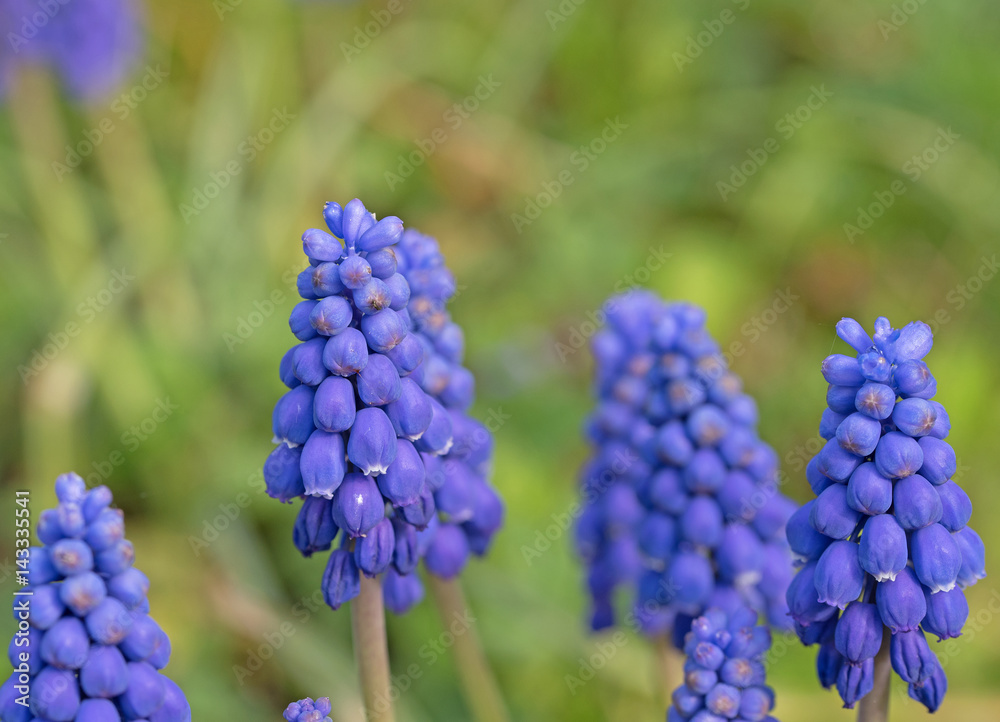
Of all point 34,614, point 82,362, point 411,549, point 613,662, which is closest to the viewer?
point 34,614

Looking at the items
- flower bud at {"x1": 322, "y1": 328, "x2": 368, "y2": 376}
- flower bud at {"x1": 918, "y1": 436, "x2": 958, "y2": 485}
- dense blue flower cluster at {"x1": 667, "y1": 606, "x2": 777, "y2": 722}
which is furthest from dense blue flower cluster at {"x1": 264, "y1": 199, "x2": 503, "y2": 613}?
flower bud at {"x1": 918, "y1": 436, "x2": 958, "y2": 485}

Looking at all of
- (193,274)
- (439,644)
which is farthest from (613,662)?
(193,274)

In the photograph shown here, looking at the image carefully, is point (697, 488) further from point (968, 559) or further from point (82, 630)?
point (82, 630)

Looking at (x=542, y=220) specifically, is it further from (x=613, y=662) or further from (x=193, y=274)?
(x=613, y=662)

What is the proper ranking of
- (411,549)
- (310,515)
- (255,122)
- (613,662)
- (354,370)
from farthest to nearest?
(255,122), (613,662), (411,549), (310,515), (354,370)

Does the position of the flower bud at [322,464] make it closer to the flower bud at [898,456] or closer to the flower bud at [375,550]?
the flower bud at [375,550]

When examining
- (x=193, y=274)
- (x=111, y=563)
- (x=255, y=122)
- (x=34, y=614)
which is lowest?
(x=34, y=614)

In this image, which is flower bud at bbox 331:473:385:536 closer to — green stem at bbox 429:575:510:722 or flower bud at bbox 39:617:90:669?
flower bud at bbox 39:617:90:669
